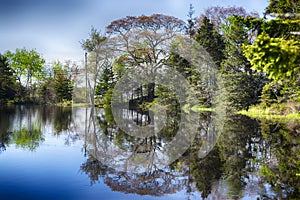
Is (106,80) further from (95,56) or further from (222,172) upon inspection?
(222,172)

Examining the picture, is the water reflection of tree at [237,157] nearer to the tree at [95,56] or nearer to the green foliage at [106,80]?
the tree at [95,56]

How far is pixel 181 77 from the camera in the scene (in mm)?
20031

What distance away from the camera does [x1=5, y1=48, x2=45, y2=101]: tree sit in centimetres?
3403

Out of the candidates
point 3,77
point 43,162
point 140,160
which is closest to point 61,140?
point 43,162

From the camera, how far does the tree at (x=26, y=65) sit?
3403cm

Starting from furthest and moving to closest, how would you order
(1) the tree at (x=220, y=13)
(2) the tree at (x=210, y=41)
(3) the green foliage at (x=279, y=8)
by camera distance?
(1) the tree at (x=220, y=13)
(2) the tree at (x=210, y=41)
(3) the green foliage at (x=279, y=8)

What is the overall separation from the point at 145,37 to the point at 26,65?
1936 cm

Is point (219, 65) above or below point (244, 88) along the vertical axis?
above

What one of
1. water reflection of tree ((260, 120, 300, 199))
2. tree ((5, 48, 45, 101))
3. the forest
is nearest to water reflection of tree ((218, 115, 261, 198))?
water reflection of tree ((260, 120, 300, 199))

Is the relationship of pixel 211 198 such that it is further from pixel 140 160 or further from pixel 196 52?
pixel 196 52

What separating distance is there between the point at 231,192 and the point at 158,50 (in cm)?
2017

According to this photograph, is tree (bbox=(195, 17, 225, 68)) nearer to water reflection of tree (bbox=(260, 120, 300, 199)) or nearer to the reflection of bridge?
water reflection of tree (bbox=(260, 120, 300, 199))

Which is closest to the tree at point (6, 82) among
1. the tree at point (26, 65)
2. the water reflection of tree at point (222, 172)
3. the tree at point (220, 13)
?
the tree at point (26, 65)

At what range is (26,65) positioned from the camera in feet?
113
